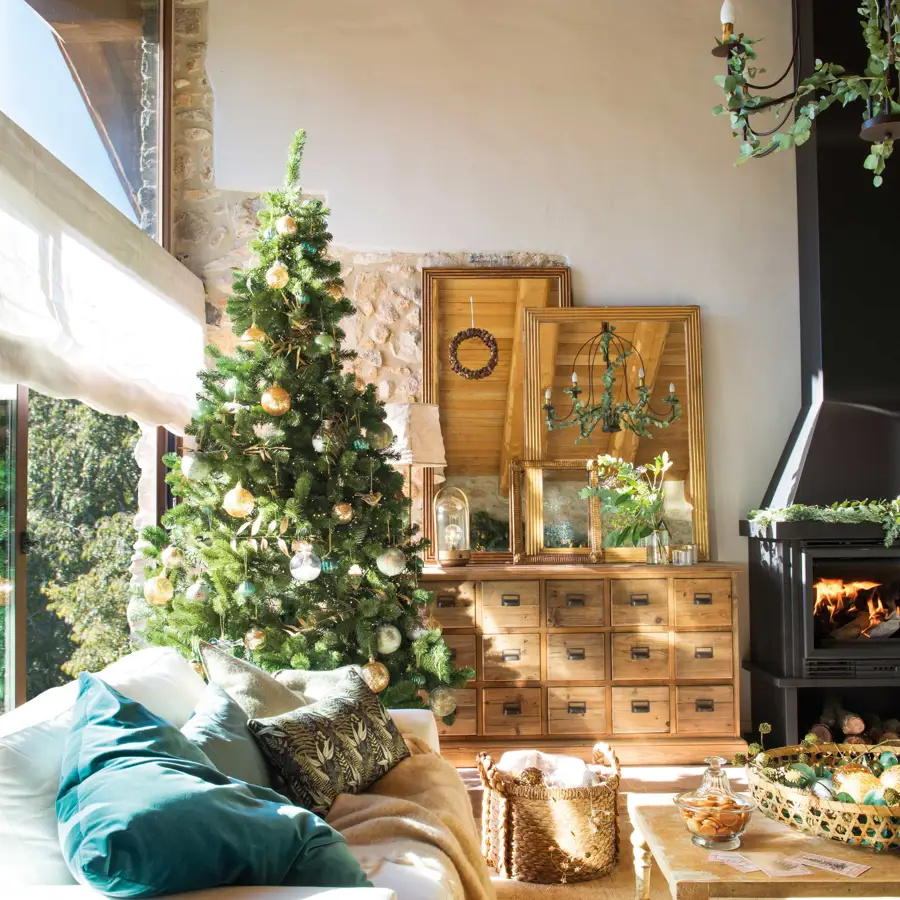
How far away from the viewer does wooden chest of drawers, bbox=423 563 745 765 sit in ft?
13.9

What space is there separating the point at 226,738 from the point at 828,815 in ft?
4.53

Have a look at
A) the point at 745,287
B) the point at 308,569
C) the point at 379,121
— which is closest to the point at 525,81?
the point at 379,121

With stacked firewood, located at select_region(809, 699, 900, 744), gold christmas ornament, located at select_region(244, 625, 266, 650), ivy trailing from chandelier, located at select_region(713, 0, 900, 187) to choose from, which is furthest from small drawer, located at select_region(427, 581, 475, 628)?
ivy trailing from chandelier, located at select_region(713, 0, 900, 187)

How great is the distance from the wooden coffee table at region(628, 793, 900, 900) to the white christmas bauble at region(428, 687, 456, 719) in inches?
44.3

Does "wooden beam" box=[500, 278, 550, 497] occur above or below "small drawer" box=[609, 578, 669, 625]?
above

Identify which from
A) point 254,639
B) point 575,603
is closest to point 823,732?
point 575,603

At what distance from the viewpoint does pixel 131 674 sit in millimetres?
2258

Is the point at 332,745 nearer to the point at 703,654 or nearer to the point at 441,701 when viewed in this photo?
the point at 441,701

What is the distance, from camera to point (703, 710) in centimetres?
428

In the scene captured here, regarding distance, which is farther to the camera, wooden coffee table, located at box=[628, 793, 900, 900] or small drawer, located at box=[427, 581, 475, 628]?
small drawer, located at box=[427, 581, 475, 628]

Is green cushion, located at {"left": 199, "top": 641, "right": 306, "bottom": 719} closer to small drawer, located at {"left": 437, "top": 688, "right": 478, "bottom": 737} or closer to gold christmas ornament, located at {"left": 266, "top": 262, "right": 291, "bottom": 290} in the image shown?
gold christmas ornament, located at {"left": 266, "top": 262, "right": 291, "bottom": 290}

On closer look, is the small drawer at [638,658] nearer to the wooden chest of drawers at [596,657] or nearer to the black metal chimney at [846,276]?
the wooden chest of drawers at [596,657]

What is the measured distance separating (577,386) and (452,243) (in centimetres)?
98

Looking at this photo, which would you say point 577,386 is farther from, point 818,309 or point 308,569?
point 308,569
